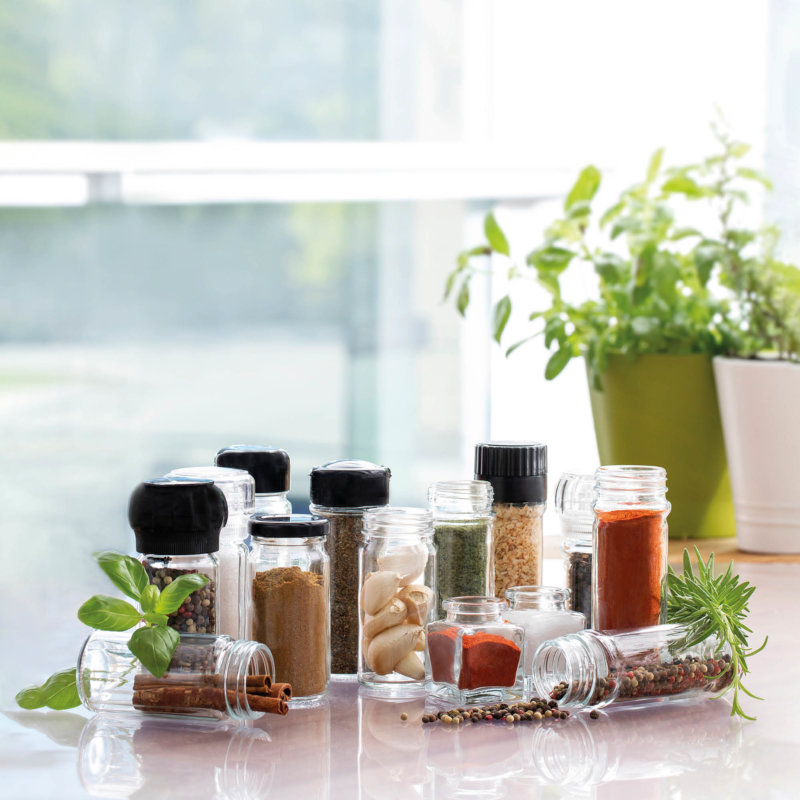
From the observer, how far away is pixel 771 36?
6.31 ft

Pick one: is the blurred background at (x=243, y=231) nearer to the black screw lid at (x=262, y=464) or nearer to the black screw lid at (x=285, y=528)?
the black screw lid at (x=262, y=464)

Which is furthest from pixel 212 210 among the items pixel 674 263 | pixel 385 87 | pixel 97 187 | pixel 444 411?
pixel 674 263

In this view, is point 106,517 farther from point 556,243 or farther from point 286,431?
point 556,243

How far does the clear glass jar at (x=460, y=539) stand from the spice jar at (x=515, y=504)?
0.04 metres

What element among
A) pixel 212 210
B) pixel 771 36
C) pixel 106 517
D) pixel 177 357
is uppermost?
pixel 771 36

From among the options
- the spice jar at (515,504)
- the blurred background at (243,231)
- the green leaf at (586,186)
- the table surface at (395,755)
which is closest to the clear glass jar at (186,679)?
the table surface at (395,755)

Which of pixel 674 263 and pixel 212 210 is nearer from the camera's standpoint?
pixel 674 263

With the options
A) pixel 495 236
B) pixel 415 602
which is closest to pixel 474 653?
pixel 415 602

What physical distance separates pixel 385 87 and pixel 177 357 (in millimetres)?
845

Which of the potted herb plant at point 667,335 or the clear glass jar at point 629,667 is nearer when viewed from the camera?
the clear glass jar at point 629,667

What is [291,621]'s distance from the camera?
749mm

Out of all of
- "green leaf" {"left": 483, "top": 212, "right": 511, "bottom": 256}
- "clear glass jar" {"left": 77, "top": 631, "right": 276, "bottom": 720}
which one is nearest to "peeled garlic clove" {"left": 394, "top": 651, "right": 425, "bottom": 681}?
"clear glass jar" {"left": 77, "top": 631, "right": 276, "bottom": 720}

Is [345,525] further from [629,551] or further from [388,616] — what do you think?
[629,551]

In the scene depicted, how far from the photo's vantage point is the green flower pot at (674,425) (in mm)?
1403
